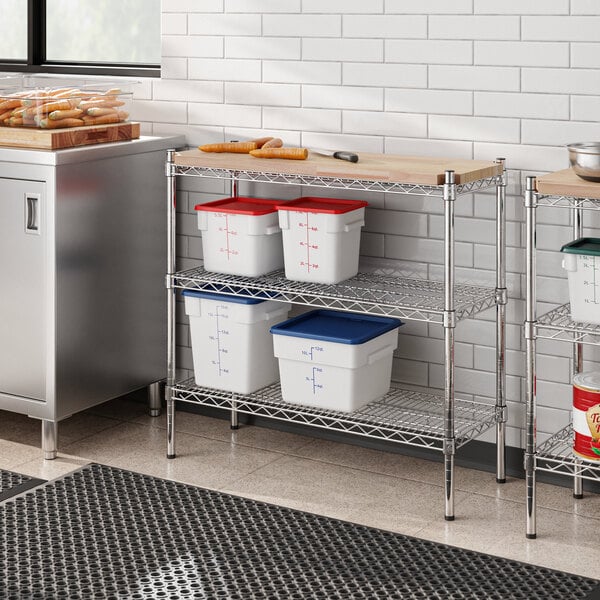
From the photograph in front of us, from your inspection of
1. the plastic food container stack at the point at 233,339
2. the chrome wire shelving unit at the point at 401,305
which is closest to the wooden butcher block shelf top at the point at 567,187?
the chrome wire shelving unit at the point at 401,305

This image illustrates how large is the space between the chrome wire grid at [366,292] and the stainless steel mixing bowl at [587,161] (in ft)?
1.99

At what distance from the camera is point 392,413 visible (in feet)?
12.5

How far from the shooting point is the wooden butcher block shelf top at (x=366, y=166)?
3387mm

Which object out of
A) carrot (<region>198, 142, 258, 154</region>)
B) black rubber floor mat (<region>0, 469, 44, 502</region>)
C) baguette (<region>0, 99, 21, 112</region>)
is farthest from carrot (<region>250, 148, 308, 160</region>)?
black rubber floor mat (<region>0, 469, 44, 502</region>)

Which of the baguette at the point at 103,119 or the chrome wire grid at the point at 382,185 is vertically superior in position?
the baguette at the point at 103,119

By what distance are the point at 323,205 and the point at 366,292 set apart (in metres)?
0.34

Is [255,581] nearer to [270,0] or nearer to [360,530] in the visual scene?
[360,530]

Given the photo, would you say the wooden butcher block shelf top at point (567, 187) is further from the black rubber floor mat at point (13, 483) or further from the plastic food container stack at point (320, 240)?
the black rubber floor mat at point (13, 483)

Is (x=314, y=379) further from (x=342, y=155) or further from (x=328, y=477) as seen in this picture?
(x=342, y=155)

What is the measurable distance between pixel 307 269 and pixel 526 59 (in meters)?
0.97

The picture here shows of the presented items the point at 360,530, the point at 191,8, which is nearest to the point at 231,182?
the point at 191,8

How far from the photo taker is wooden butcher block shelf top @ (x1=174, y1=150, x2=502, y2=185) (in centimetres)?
339

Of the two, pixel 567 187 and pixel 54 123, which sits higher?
pixel 54 123

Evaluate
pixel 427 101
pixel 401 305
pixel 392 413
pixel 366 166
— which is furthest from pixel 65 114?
pixel 392 413
